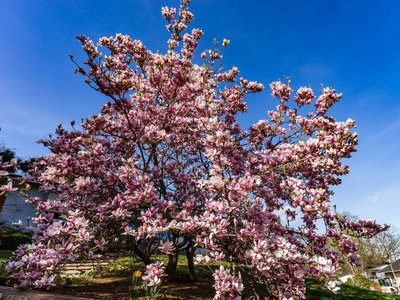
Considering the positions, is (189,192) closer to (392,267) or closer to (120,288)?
(120,288)

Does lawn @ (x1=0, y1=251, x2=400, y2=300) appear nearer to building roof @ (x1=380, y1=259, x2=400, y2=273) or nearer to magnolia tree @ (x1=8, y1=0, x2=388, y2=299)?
magnolia tree @ (x1=8, y1=0, x2=388, y2=299)

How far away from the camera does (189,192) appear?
5.23 metres

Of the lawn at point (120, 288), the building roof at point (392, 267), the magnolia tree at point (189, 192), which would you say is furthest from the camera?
the building roof at point (392, 267)

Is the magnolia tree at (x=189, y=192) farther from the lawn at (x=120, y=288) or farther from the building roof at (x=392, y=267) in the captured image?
the building roof at (x=392, y=267)

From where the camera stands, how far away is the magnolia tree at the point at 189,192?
3270mm

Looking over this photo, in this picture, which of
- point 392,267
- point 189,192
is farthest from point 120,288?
point 392,267

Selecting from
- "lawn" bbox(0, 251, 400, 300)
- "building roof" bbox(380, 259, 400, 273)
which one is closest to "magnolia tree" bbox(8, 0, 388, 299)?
"lawn" bbox(0, 251, 400, 300)

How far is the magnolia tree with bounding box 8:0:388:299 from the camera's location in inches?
129

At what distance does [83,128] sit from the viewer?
4801 millimetres

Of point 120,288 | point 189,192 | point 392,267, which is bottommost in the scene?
point 120,288

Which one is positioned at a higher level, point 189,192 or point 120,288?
point 189,192

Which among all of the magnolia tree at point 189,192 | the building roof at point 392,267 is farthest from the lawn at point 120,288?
the building roof at point 392,267

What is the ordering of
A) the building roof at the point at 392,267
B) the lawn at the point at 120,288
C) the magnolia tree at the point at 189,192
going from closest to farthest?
the magnolia tree at the point at 189,192
the lawn at the point at 120,288
the building roof at the point at 392,267

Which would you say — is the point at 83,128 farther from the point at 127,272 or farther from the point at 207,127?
the point at 127,272
